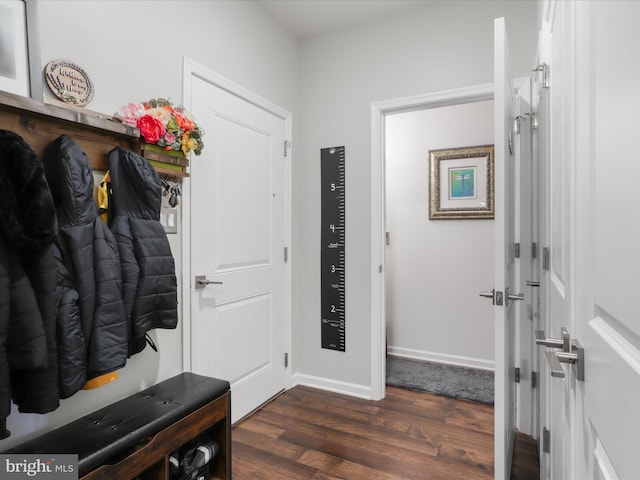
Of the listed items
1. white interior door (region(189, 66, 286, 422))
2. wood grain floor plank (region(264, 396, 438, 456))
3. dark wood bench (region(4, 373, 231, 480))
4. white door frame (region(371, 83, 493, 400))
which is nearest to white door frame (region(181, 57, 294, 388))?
white interior door (region(189, 66, 286, 422))

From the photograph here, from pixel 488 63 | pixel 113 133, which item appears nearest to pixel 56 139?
pixel 113 133

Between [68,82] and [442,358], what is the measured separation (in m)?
3.46

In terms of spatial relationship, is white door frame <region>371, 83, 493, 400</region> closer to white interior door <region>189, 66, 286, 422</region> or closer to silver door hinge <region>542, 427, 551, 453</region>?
white interior door <region>189, 66, 286, 422</region>

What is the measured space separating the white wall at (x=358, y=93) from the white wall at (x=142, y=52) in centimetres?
62

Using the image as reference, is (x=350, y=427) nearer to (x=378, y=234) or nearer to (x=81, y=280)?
(x=378, y=234)

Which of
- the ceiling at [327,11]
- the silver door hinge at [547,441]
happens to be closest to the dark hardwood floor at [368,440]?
the silver door hinge at [547,441]

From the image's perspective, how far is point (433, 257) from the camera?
3568 millimetres

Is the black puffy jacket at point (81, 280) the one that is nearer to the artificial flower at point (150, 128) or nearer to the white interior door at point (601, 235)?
the artificial flower at point (150, 128)

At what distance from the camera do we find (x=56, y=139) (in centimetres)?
136

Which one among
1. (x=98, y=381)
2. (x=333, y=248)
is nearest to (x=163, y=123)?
(x=98, y=381)

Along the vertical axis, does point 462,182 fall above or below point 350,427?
above

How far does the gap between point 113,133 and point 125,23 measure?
556 millimetres

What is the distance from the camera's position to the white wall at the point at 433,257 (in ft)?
11.0

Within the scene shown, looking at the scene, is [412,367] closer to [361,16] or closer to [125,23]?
[361,16]
